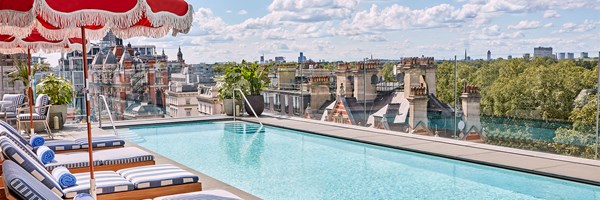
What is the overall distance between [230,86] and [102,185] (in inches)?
375

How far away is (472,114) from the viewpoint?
912 centimetres

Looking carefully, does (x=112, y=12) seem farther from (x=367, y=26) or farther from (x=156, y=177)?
(x=367, y=26)

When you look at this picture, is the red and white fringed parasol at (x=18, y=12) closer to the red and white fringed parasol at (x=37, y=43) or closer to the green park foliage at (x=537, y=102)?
the red and white fringed parasol at (x=37, y=43)

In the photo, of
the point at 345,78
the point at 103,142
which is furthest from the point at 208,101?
the point at 103,142

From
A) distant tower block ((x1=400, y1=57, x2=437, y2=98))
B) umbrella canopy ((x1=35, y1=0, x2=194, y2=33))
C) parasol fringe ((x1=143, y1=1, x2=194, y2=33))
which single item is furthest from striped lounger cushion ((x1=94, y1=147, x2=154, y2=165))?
distant tower block ((x1=400, y1=57, x2=437, y2=98))

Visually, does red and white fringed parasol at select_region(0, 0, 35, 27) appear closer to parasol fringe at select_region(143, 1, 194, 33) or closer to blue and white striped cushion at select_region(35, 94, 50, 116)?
parasol fringe at select_region(143, 1, 194, 33)

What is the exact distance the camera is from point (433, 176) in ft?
24.5

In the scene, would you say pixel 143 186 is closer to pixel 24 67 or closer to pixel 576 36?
pixel 24 67

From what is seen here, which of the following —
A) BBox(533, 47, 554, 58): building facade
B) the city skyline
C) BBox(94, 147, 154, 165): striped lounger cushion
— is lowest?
BBox(94, 147, 154, 165): striped lounger cushion

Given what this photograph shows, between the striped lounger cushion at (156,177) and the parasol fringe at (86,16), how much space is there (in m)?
1.64

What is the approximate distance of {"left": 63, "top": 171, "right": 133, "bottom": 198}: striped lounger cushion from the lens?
4691 mm

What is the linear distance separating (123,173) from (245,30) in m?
14.5

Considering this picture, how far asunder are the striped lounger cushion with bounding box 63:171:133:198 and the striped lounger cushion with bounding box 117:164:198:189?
8 cm

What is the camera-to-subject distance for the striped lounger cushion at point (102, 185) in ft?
15.4
